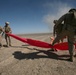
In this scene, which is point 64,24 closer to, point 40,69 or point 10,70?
point 40,69

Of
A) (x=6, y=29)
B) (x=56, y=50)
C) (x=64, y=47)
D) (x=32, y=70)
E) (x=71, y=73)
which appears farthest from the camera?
(x=6, y=29)

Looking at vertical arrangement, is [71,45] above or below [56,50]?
above

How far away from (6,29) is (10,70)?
21.5 ft

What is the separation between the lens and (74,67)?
230 inches

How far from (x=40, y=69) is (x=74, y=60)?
2012 millimetres

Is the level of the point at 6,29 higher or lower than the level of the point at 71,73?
higher

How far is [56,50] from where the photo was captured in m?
9.12

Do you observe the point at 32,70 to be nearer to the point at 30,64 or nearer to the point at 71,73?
the point at 30,64

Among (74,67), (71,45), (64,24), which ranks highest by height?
(64,24)

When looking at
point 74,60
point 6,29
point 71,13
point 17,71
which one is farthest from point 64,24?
point 6,29

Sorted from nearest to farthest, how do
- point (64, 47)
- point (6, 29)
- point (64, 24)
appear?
point (64, 24) < point (64, 47) < point (6, 29)

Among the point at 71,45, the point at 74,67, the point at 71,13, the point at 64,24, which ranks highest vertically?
the point at 71,13

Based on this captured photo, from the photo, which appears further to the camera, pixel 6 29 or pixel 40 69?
pixel 6 29

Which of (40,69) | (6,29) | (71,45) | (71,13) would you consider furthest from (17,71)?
(6,29)
